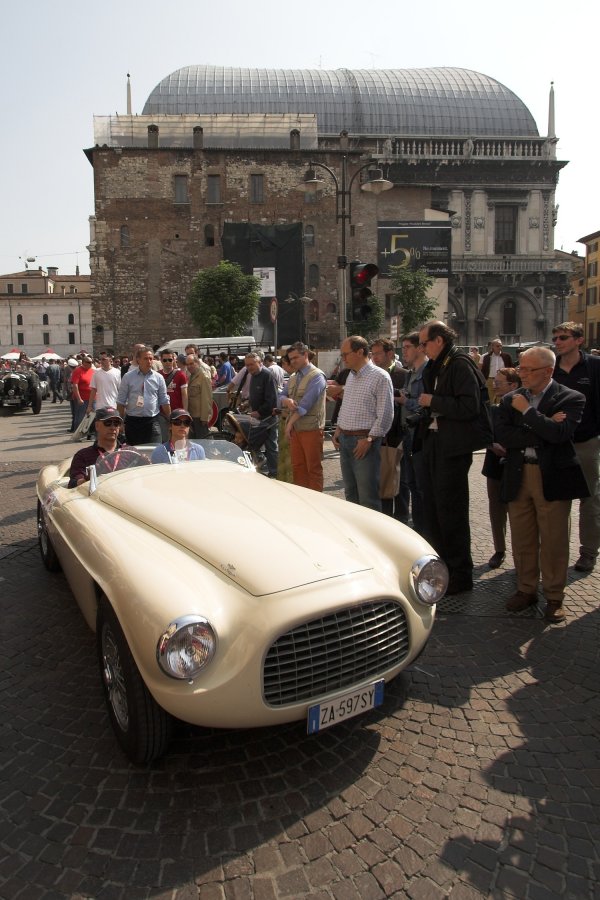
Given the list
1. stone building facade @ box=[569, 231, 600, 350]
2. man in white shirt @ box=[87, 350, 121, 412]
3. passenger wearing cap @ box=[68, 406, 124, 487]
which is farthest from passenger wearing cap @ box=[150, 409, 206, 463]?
stone building facade @ box=[569, 231, 600, 350]

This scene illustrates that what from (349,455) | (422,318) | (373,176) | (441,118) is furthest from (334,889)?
(441,118)

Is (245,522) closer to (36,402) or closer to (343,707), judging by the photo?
(343,707)

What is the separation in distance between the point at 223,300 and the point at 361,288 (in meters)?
30.7

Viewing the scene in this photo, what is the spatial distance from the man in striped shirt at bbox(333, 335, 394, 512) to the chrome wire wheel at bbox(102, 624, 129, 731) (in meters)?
3.03

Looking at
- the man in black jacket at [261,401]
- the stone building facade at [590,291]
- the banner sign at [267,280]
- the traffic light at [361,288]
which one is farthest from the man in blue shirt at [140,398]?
the stone building facade at [590,291]

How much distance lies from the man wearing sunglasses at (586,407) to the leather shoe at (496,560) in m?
0.63

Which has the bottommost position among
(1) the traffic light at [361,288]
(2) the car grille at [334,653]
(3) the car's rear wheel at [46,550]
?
(3) the car's rear wheel at [46,550]

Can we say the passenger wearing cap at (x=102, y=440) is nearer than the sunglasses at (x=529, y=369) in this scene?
No

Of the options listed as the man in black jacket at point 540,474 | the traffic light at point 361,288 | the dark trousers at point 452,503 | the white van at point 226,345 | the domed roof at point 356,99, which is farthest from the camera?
the domed roof at point 356,99

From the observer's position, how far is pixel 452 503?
5.11 meters

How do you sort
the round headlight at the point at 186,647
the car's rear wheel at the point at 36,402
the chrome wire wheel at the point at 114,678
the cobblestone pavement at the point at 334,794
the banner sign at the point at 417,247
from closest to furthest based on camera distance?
the cobblestone pavement at the point at 334,794 → the round headlight at the point at 186,647 → the chrome wire wheel at the point at 114,678 → the car's rear wheel at the point at 36,402 → the banner sign at the point at 417,247

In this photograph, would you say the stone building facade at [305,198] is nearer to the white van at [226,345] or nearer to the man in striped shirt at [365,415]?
the white van at [226,345]

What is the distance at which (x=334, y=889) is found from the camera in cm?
234

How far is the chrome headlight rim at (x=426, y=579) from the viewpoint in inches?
133
